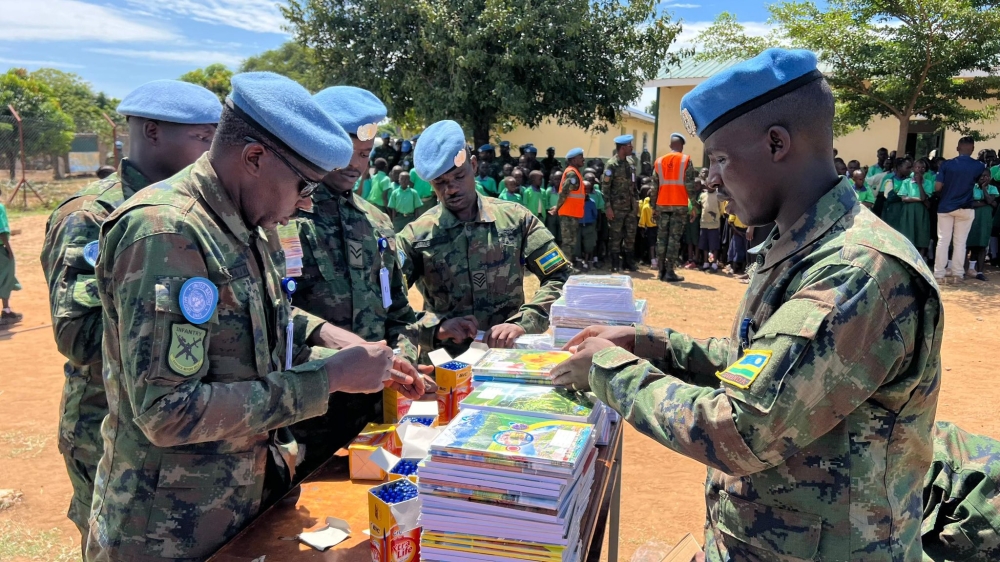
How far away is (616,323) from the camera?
105 inches

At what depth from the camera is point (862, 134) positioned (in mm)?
18719

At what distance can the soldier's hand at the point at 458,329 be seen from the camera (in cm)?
352

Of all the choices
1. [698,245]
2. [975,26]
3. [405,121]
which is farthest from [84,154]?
[975,26]

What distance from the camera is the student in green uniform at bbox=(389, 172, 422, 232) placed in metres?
12.9

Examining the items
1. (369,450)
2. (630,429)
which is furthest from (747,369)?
(630,429)

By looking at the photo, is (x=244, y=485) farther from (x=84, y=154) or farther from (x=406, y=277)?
(x=84, y=154)

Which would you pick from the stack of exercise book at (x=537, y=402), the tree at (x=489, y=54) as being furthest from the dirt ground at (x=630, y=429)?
the tree at (x=489, y=54)

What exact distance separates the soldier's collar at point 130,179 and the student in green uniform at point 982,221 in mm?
13505

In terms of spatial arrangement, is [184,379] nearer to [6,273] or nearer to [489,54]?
[6,273]

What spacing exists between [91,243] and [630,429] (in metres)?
4.86

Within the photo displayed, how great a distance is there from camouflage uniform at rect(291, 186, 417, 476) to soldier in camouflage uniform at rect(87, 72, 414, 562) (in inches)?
40.7

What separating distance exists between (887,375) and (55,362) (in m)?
8.28

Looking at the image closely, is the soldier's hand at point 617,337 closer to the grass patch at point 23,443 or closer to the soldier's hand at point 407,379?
the soldier's hand at point 407,379

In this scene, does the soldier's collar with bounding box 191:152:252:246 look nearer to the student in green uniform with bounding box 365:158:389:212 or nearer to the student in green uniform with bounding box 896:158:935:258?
the student in green uniform with bounding box 365:158:389:212
